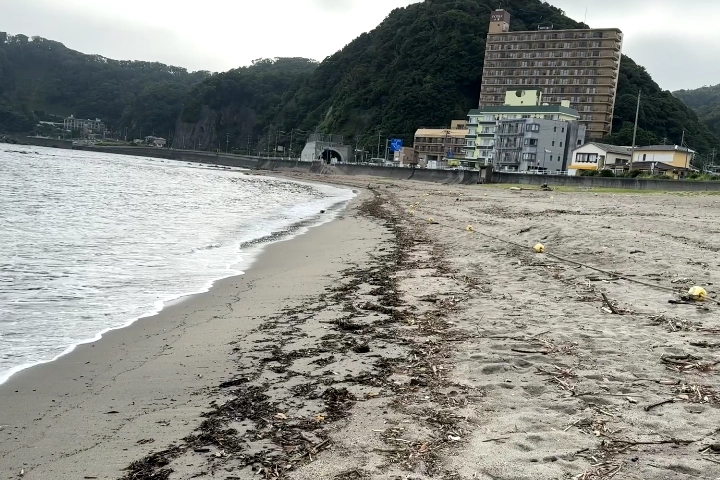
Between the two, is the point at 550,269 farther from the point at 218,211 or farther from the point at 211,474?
the point at 218,211

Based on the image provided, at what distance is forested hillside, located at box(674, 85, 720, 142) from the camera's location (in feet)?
385

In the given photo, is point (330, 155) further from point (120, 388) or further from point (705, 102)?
point (120, 388)

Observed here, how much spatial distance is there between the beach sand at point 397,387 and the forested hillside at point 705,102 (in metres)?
132

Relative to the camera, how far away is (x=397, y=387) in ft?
13.8

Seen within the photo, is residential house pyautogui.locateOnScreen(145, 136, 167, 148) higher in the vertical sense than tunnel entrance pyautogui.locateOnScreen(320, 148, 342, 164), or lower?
higher

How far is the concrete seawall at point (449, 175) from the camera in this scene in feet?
117

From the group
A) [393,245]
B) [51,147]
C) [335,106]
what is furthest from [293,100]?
[393,245]

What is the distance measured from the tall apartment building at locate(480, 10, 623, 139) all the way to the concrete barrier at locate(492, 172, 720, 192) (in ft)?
168

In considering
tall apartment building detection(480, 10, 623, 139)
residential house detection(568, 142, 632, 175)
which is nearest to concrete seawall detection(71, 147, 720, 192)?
residential house detection(568, 142, 632, 175)

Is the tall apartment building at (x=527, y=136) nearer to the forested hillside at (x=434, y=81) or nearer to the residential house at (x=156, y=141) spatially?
the forested hillside at (x=434, y=81)

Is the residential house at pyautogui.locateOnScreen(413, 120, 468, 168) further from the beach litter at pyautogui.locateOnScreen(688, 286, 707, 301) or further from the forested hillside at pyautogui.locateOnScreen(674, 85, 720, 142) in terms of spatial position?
the beach litter at pyautogui.locateOnScreen(688, 286, 707, 301)

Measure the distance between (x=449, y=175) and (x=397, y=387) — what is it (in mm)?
64115

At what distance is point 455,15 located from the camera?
420ft

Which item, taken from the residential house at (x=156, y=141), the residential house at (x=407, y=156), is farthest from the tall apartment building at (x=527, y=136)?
the residential house at (x=156, y=141)
